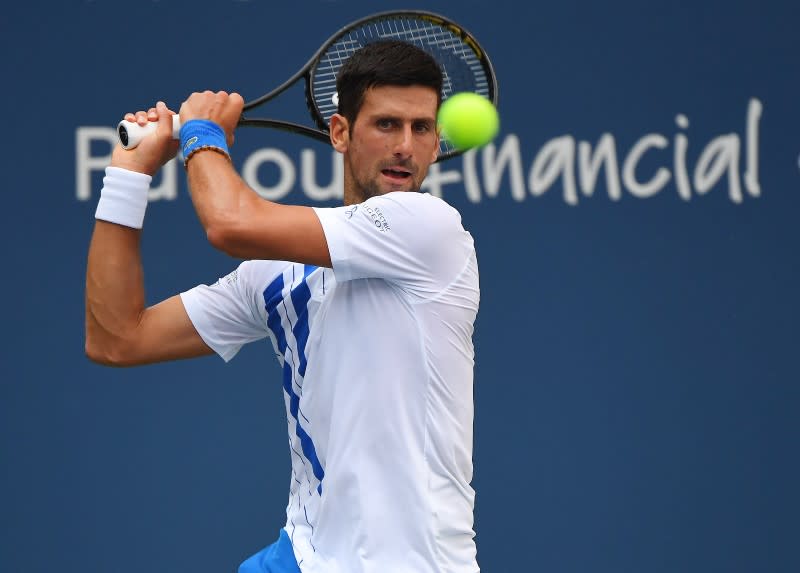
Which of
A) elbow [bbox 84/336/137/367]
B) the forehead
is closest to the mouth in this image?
the forehead

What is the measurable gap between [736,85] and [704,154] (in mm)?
276

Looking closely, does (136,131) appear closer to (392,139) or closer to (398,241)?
(392,139)

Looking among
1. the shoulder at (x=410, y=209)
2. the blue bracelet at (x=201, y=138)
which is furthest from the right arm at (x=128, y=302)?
the shoulder at (x=410, y=209)

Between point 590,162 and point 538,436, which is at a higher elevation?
point 590,162

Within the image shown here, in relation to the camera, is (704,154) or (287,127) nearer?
(287,127)

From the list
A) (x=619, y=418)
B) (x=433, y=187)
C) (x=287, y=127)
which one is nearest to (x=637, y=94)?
(x=433, y=187)

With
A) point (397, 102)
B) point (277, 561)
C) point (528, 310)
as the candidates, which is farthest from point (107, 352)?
point (528, 310)

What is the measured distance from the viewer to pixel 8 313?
470 centimetres

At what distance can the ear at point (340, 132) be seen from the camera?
296 cm

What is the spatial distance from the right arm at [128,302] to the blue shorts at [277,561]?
489 millimetres

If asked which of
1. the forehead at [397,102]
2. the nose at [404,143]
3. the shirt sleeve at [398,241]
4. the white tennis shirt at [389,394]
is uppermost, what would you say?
the forehead at [397,102]

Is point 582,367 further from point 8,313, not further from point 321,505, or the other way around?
point 321,505

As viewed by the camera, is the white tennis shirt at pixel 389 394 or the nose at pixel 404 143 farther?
the nose at pixel 404 143

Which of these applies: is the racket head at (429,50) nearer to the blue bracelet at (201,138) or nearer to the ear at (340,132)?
the ear at (340,132)
